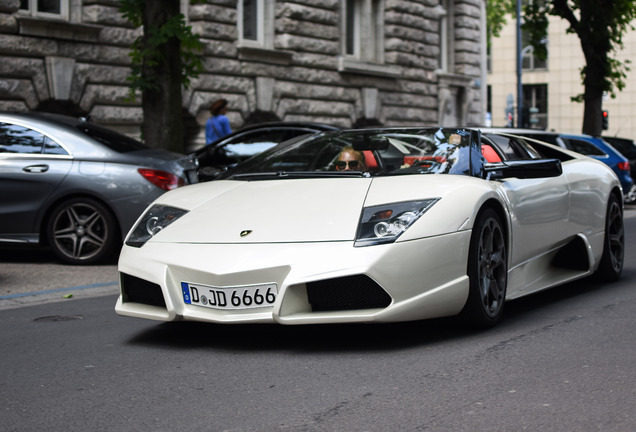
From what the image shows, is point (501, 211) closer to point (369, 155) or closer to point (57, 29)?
point (369, 155)

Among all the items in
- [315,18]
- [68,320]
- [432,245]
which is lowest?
[68,320]

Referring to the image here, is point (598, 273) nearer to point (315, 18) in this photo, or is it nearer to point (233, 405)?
point (233, 405)

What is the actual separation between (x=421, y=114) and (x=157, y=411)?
2480 cm

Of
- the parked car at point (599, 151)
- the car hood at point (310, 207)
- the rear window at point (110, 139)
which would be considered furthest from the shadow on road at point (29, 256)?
the parked car at point (599, 151)

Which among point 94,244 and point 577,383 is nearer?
point 577,383

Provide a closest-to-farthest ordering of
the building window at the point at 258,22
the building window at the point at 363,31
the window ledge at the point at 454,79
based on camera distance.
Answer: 1. the building window at the point at 258,22
2. the building window at the point at 363,31
3. the window ledge at the point at 454,79

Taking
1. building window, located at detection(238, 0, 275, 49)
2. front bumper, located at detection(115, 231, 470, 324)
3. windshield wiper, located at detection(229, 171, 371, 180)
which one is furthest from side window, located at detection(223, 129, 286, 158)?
building window, located at detection(238, 0, 275, 49)

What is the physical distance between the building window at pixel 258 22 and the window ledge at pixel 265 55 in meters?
0.34

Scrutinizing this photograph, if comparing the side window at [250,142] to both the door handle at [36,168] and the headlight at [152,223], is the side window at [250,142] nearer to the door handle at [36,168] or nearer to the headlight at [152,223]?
the door handle at [36,168]

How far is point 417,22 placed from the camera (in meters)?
27.8

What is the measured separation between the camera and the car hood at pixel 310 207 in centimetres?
526

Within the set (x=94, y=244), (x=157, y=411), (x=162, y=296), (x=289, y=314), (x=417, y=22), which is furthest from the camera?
(x=417, y=22)

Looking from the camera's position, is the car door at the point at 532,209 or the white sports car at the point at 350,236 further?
the car door at the point at 532,209

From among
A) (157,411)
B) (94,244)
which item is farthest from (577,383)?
(94,244)
